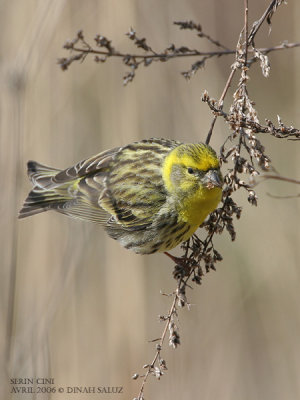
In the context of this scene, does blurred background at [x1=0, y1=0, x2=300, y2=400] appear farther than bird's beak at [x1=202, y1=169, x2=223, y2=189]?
Yes

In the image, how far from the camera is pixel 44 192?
4129 millimetres

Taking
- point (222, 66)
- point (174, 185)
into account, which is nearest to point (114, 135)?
point (174, 185)

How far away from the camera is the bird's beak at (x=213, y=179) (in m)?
3.02

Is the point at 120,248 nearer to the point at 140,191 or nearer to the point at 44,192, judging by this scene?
the point at 44,192

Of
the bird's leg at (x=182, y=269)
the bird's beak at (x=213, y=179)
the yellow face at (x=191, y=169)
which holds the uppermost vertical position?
→ the yellow face at (x=191, y=169)

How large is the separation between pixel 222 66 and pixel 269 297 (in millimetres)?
3175

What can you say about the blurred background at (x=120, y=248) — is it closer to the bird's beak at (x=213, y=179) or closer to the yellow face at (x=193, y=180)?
the yellow face at (x=193, y=180)

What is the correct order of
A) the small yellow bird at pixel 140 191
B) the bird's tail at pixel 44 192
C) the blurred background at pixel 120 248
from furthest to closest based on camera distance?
the blurred background at pixel 120 248 → the bird's tail at pixel 44 192 → the small yellow bird at pixel 140 191

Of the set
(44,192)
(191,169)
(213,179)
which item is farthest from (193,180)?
(44,192)

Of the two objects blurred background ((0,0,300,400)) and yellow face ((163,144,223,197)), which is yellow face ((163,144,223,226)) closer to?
yellow face ((163,144,223,197))

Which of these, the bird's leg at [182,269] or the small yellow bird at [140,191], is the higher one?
the small yellow bird at [140,191]

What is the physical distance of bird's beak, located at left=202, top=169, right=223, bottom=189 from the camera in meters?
3.02

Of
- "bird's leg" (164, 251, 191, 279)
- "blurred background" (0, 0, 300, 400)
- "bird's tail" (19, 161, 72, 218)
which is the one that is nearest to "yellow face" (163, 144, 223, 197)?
"bird's leg" (164, 251, 191, 279)

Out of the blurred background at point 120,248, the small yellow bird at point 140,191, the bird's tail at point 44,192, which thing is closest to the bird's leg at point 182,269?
the small yellow bird at point 140,191
